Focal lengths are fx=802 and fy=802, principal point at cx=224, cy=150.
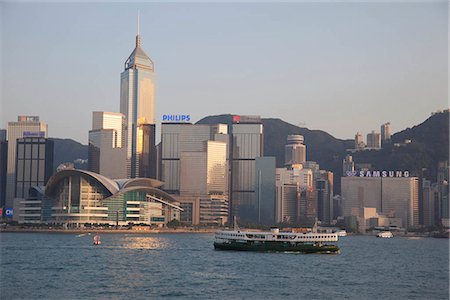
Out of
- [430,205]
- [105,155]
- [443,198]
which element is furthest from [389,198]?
[105,155]

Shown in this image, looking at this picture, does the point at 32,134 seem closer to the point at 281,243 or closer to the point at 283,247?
the point at 281,243

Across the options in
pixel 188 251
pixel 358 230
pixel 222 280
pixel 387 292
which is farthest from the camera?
pixel 358 230

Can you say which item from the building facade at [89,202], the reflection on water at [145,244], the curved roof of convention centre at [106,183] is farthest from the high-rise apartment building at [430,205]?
the reflection on water at [145,244]

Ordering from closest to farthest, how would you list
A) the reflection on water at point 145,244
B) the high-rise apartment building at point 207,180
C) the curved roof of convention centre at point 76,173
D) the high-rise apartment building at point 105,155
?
the reflection on water at point 145,244
the curved roof of convention centre at point 76,173
the high-rise apartment building at point 207,180
the high-rise apartment building at point 105,155

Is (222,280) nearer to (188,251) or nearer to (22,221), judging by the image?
(188,251)

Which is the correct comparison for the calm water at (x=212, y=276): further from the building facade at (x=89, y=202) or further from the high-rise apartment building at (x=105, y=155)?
the high-rise apartment building at (x=105, y=155)

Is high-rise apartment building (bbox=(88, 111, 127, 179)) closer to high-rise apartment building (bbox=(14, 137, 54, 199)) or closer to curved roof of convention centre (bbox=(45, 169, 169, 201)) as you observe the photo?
high-rise apartment building (bbox=(14, 137, 54, 199))

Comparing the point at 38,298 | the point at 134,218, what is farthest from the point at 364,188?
the point at 38,298
